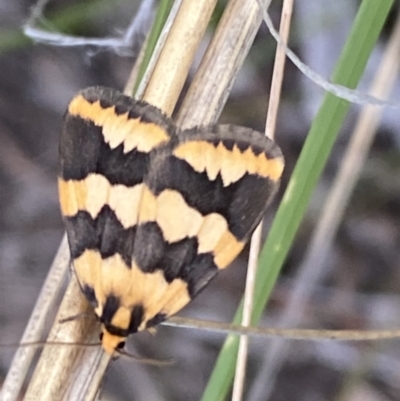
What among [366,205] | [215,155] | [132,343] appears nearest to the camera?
[215,155]

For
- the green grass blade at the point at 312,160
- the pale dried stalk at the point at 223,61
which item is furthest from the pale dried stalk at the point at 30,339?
the green grass blade at the point at 312,160

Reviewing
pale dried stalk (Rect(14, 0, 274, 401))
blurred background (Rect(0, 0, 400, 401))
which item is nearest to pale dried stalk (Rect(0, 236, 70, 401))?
pale dried stalk (Rect(14, 0, 274, 401))

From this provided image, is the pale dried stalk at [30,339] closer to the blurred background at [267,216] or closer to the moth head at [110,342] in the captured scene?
the moth head at [110,342]

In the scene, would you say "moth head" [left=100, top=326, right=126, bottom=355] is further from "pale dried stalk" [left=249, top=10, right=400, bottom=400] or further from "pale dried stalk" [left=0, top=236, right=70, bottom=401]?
"pale dried stalk" [left=249, top=10, right=400, bottom=400]

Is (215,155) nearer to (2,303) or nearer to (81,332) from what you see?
(81,332)

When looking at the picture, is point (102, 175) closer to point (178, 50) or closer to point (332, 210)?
point (178, 50)

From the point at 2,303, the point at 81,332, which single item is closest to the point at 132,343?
the point at 2,303

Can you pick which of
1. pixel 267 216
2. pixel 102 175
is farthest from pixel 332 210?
pixel 102 175
